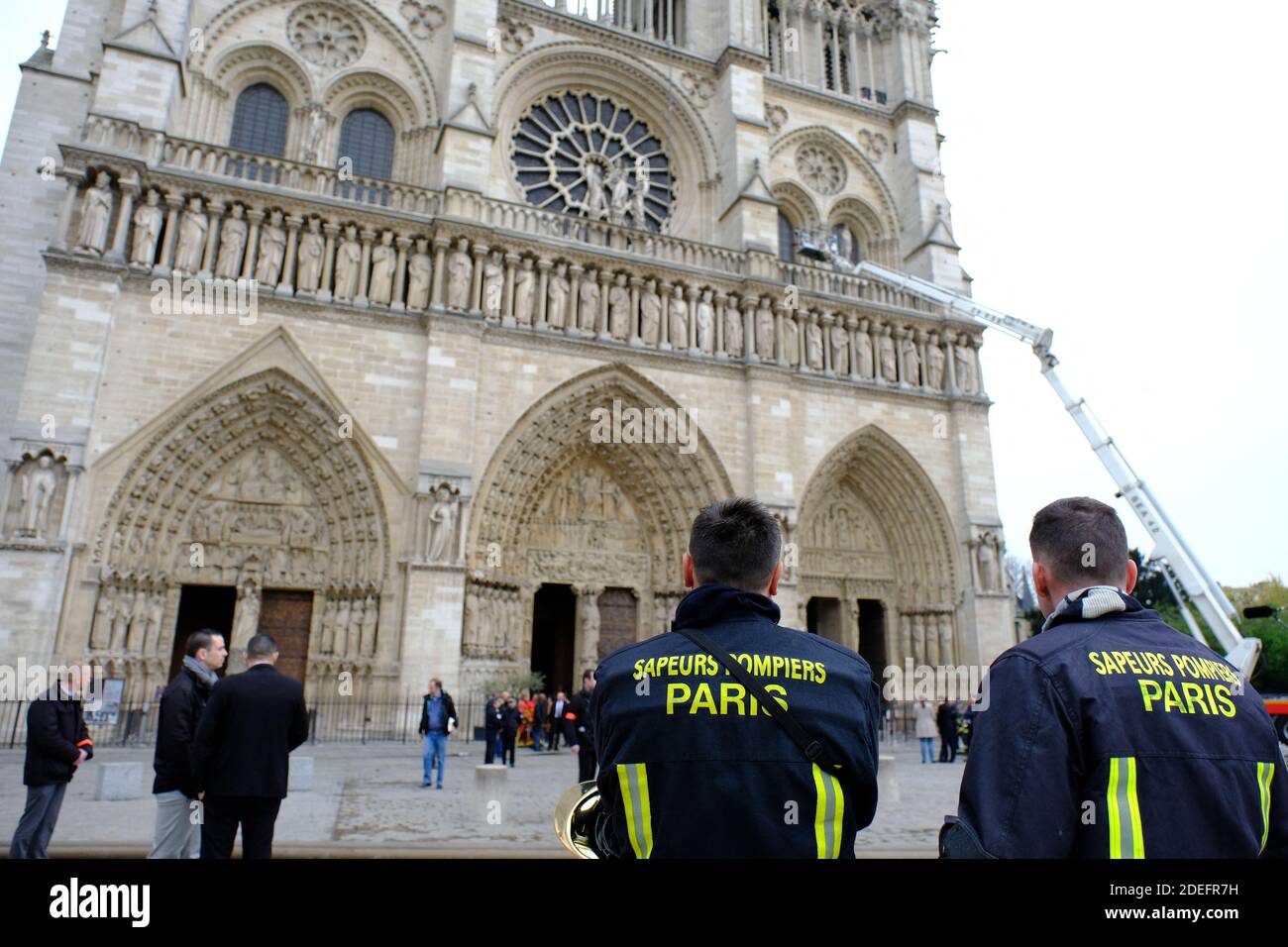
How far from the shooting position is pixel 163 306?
1285 centimetres

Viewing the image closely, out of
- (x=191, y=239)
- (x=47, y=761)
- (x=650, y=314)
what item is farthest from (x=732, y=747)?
(x=650, y=314)

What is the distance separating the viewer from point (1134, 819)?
1283mm

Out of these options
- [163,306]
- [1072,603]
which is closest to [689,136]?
[163,306]

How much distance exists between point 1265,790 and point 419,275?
1472 centimetres

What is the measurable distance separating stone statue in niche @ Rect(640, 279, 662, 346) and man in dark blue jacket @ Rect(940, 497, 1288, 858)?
14811 mm

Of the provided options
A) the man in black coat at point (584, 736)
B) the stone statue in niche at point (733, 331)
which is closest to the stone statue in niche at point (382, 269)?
the stone statue in niche at point (733, 331)

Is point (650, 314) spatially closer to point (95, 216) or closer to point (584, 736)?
point (95, 216)

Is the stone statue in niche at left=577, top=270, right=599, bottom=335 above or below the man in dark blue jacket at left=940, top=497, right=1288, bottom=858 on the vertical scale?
above

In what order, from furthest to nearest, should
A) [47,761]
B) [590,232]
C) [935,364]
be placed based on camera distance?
[935,364]
[590,232]
[47,761]

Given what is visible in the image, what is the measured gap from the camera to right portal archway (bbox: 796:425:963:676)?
17422 mm

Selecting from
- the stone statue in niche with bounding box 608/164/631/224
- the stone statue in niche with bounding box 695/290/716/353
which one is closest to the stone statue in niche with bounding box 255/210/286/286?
the stone statue in niche with bounding box 608/164/631/224

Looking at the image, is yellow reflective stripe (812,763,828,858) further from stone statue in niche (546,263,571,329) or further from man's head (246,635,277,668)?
stone statue in niche (546,263,571,329)

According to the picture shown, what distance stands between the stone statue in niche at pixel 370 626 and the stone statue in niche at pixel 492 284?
5.73 meters
